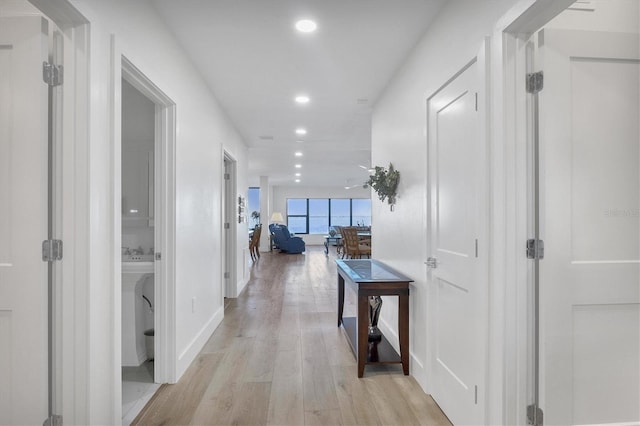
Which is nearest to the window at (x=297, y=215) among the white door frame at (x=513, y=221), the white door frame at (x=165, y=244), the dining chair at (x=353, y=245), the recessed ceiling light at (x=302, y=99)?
the dining chair at (x=353, y=245)

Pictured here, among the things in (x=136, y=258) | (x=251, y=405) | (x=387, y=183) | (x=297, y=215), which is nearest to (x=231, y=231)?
(x=136, y=258)

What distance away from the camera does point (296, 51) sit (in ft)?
9.25

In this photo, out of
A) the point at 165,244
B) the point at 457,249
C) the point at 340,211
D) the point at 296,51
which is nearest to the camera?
the point at 457,249

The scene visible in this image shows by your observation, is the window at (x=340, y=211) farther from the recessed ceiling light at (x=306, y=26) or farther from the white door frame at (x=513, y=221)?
the white door frame at (x=513, y=221)

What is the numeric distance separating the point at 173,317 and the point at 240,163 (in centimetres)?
341

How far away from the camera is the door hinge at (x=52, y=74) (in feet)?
5.03

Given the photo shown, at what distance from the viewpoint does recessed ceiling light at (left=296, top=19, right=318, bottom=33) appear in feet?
7.81

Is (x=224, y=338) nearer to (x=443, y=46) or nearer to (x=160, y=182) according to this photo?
(x=160, y=182)

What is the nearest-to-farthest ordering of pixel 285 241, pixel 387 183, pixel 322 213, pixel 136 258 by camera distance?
pixel 136 258
pixel 387 183
pixel 285 241
pixel 322 213

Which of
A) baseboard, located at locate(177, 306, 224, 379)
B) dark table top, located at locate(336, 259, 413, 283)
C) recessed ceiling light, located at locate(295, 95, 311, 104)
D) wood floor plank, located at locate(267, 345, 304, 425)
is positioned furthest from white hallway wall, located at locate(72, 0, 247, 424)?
dark table top, located at locate(336, 259, 413, 283)

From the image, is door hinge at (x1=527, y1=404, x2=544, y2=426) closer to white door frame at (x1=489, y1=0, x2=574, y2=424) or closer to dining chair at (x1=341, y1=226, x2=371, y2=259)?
white door frame at (x1=489, y1=0, x2=574, y2=424)

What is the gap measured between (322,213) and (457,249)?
1314cm

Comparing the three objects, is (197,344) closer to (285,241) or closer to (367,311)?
(367,311)

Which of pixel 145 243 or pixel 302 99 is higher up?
pixel 302 99
